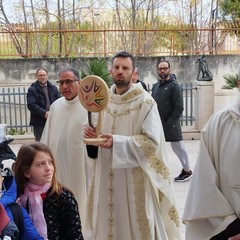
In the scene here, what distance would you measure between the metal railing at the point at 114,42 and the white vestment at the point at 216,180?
13.4 metres

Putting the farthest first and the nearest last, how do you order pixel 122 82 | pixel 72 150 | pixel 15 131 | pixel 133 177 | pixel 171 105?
pixel 15 131 → pixel 171 105 → pixel 72 150 → pixel 133 177 → pixel 122 82

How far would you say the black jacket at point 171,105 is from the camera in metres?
6.89

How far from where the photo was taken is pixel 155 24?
59.9 feet

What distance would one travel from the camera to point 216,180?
2396 mm

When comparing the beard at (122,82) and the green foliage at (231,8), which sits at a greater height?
the green foliage at (231,8)

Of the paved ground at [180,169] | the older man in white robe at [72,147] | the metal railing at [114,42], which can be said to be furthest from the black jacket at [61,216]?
the metal railing at [114,42]

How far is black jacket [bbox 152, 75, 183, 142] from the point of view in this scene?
6.89 metres

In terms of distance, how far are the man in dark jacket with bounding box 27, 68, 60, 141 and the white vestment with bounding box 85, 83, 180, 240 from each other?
10.9 ft

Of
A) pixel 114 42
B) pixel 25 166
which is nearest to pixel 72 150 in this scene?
pixel 25 166

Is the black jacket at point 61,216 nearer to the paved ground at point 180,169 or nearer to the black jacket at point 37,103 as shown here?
the paved ground at point 180,169

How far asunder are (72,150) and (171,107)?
279cm

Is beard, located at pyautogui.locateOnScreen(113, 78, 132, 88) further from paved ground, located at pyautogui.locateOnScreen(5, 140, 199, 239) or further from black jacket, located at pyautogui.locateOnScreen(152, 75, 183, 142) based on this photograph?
black jacket, located at pyautogui.locateOnScreen(152, 75, 183, 142)

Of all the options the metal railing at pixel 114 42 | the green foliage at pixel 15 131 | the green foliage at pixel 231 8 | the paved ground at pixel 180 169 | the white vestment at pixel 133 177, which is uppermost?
the green foliage at pixel 231 8

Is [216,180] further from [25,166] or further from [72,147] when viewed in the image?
[72,147]
